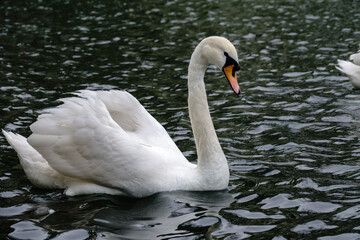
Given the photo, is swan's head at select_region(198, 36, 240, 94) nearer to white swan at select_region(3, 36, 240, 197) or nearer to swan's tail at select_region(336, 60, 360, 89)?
white swan at select_region(3, 36, 240, 197)

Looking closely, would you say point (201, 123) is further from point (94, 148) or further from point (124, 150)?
point (94, 148)

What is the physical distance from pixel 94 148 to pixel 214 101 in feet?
14.0

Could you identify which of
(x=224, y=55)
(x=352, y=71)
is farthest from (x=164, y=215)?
(x=352, y=71)

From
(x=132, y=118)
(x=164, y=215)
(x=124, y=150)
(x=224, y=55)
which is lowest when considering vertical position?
(x=164, y=215)

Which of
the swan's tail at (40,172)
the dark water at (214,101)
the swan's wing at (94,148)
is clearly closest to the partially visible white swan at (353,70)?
the dark water at (214,101)

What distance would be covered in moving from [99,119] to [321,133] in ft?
11.5

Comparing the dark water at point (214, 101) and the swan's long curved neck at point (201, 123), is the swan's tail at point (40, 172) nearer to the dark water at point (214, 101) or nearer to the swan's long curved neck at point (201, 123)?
the dark water at point (214, 101)

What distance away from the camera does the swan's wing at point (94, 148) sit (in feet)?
23.3

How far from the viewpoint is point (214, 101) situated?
437 inches

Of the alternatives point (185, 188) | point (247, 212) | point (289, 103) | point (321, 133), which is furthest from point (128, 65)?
point (247, 212)

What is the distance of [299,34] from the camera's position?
15.7m

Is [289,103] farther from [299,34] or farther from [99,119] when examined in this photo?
[299,34]

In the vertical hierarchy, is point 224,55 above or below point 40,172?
above

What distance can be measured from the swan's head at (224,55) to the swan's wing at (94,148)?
47.6 inches
